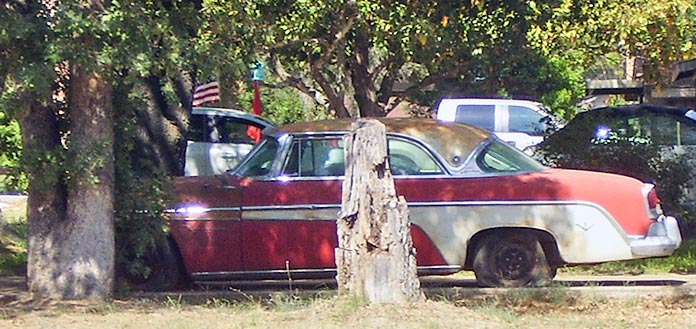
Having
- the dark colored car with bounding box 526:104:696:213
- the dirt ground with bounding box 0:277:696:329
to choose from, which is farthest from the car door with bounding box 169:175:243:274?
the dark colored car with bounding box 526:104:696:213

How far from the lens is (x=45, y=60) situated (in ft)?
30.0

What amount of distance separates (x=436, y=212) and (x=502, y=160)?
2.81ft

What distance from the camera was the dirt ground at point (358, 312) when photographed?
8.54 meters

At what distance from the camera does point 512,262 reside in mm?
10938

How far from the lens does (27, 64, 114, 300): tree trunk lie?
10180 mm

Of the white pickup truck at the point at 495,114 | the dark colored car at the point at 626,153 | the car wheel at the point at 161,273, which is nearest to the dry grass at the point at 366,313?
the car wheel at the point at 161,273

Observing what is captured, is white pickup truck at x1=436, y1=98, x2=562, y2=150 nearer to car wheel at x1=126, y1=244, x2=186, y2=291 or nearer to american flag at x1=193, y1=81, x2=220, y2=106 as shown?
american flag at x1=193, y1=81, x2=220, y2=106

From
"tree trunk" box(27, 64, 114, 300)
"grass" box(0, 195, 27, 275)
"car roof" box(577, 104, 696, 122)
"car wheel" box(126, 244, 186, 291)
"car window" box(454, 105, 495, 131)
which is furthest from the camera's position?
"car window" box(454, 105, 495, 131)

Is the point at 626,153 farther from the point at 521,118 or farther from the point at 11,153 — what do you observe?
the point at 11,153

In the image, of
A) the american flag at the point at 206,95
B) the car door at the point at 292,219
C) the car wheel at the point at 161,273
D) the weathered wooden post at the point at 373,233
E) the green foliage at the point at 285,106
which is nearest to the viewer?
the weathered wooden post at the point at 373,233

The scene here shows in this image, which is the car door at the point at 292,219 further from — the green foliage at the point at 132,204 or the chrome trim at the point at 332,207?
the green foliage at the point at 132,204

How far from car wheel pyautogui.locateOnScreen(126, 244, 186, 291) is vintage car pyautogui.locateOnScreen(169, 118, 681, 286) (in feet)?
0.30

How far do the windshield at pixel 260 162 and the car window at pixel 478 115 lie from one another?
9361 mm

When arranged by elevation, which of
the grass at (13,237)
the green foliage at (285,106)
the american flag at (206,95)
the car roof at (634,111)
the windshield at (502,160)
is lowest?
the grass at (13,237)
